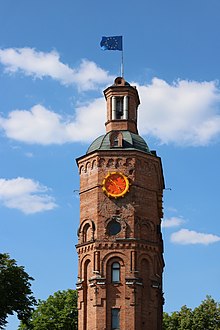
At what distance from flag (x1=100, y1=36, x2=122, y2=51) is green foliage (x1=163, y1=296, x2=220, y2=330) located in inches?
1084


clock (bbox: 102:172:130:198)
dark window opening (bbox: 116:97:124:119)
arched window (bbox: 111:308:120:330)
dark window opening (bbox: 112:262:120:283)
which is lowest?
arched window (bbox: 111:308:120:330)

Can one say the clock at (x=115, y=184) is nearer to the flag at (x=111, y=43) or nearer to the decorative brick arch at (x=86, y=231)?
the decorative brick arch at (x=86, y=231)

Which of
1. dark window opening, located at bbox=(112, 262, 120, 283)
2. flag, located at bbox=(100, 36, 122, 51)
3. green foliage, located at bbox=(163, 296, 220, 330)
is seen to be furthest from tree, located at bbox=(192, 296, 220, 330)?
flag, located at bbox=(100, 36, 122, 51)

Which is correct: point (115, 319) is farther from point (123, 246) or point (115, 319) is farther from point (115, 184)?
point (115, 184)

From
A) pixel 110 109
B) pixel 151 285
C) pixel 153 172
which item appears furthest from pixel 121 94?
pixel 151 285

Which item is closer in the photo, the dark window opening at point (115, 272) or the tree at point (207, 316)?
the dark window opening at point (115, 272)

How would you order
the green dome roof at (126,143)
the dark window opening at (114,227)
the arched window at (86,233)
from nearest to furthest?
1. the dark window opening at (114,227)
2. the arched window at (86,233)
3. the green dome roof at (126,143)

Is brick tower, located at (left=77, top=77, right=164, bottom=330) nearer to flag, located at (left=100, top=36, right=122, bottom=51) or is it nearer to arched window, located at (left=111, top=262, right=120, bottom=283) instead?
arched window, located at (left=111, top=262, right=120, bottom=283)

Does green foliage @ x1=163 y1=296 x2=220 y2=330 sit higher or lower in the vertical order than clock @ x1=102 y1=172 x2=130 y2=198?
lower

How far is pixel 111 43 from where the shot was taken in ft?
221

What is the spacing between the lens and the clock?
2458 inches

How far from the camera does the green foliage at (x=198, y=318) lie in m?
77.9

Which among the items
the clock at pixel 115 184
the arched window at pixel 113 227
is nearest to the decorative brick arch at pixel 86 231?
the arched window at pixel 113 227

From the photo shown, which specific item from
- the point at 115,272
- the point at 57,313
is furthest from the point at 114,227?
the point at 57,313
